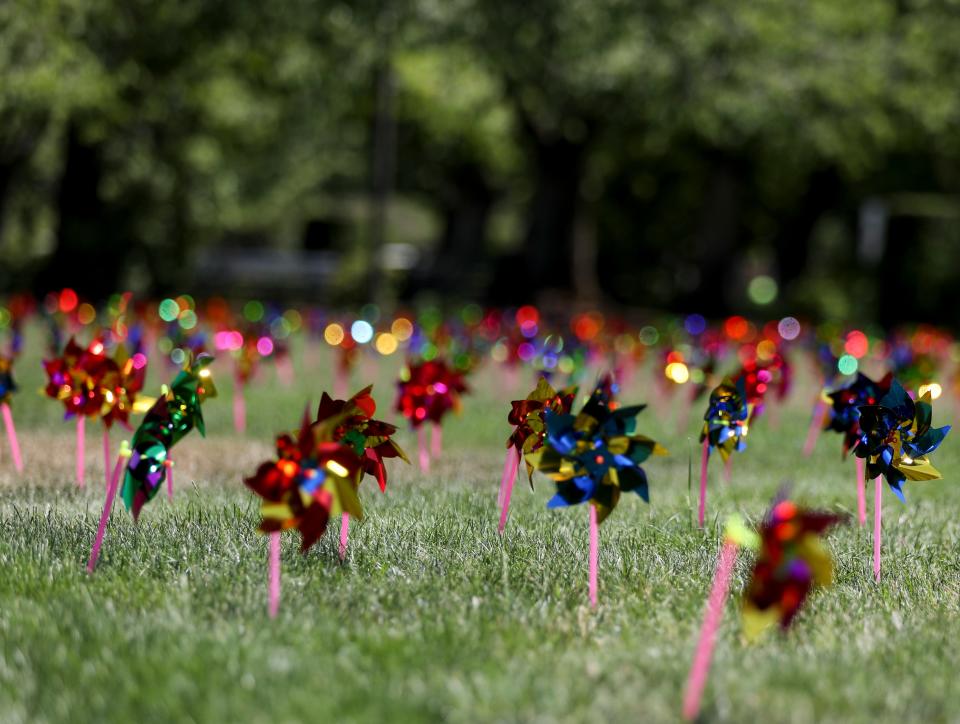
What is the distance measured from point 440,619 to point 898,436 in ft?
6.66

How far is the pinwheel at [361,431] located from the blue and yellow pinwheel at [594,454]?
0.85m

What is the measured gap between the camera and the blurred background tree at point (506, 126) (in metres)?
18.9

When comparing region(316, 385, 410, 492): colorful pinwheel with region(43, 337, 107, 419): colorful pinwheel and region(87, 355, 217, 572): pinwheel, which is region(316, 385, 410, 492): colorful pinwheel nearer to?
region(87, 355, 217, 572): pinwheel

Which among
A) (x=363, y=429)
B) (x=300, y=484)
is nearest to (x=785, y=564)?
(x=300, y=484)

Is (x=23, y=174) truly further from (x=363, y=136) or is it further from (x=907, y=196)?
(x=907, y=196)

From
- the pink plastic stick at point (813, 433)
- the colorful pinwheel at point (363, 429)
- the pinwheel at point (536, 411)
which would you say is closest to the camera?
the colorful pinwheel at point (363, 429)

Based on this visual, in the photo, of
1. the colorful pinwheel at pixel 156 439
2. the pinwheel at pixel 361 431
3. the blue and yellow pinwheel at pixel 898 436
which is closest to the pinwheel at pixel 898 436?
the blue and yellow pinwheel at pixel 898 436

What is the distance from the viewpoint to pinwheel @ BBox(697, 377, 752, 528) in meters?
6.86

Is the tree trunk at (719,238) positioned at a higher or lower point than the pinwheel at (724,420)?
higher

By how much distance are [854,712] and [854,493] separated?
14.3 feet

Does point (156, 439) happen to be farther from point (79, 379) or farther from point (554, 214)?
point (554, 214)

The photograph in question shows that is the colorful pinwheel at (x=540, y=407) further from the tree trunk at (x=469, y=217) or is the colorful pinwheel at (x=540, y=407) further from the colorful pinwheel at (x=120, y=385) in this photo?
the tree trunk at (x=469, y=217)

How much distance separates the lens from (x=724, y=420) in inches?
272

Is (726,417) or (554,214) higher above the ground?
(554,214)
